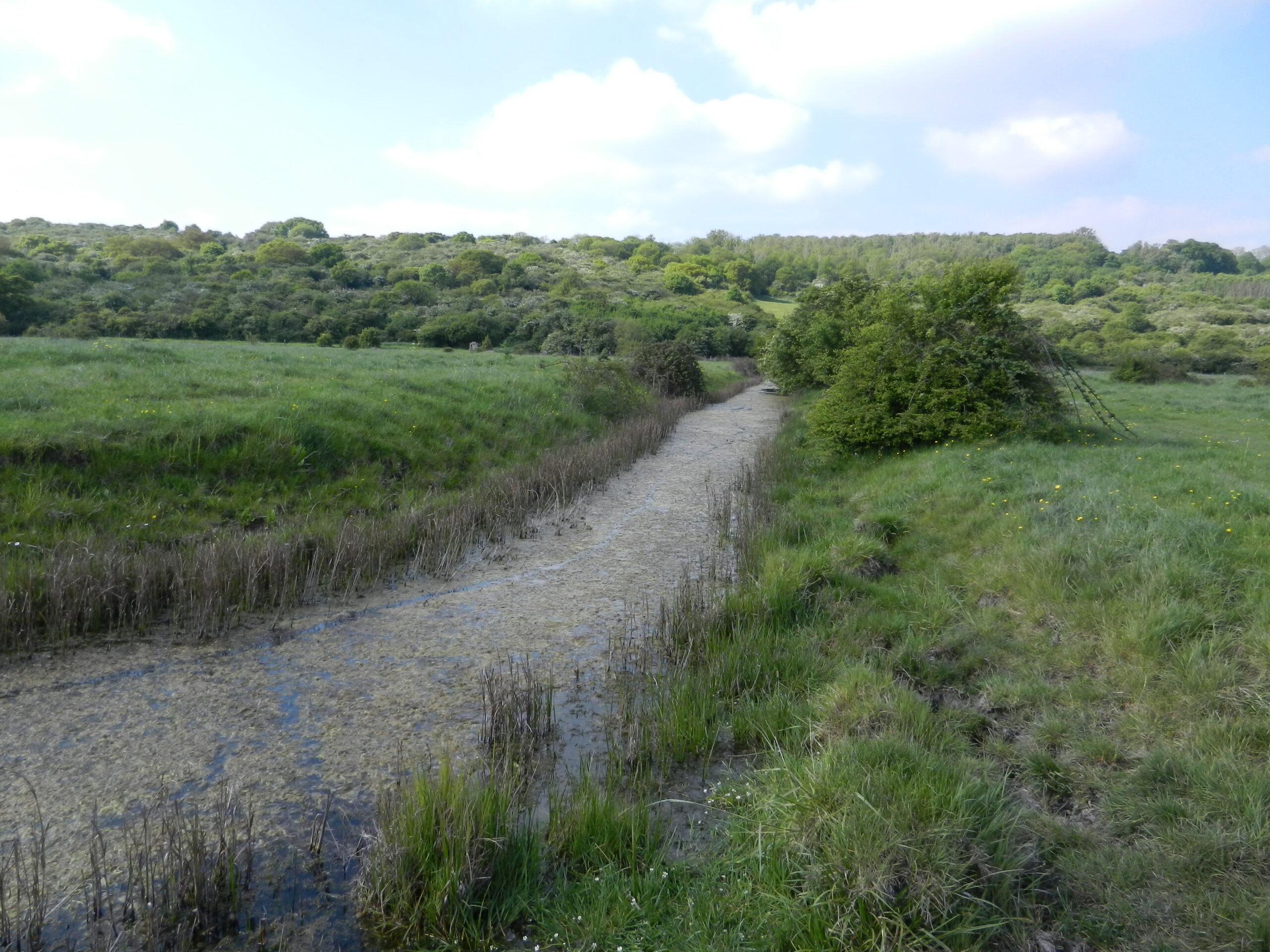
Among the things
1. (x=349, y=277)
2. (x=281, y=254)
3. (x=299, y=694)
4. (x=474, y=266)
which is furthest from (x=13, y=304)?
(x=474, y=266)

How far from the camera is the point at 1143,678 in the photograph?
15.7 feet

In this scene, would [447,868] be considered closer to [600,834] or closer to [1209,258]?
[600,834]

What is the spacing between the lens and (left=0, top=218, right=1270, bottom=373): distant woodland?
34.6 metres

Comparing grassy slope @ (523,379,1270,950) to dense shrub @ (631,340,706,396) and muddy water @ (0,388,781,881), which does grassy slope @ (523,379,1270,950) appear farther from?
dense shrub @ (631,340,706,396)

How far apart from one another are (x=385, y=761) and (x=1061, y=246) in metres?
117

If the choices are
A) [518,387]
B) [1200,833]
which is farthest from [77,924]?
[518,387]

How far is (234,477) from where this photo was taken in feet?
31.0

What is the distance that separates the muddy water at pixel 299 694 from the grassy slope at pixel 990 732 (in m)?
1.51

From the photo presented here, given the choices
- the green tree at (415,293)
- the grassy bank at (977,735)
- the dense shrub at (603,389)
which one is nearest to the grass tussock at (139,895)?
the grassy bank at (977,735)

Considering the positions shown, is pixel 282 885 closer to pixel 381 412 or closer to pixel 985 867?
pixel 985 867

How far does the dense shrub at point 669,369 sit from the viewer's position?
2620 cm

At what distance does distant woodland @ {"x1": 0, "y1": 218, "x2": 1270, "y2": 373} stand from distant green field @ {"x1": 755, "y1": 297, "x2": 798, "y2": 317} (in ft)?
3.02

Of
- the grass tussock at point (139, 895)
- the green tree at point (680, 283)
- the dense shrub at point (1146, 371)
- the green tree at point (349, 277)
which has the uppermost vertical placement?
the green tree at point (680, 283)

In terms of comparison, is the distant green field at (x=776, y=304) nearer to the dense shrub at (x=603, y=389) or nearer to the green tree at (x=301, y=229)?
the dense shrub at (x=603, y=389)
